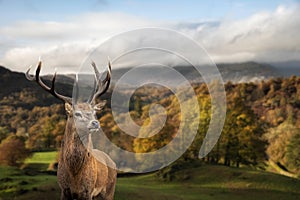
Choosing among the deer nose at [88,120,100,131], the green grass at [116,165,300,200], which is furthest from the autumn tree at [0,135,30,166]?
the deer nose at [88,120,100,131]

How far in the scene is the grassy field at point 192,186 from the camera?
77.2ft

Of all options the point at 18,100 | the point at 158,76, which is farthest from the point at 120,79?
the point at 18,100

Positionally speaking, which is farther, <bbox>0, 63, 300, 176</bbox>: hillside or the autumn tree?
the autumn tree

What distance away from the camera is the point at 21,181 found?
25656mm

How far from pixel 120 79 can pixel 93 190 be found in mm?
3468

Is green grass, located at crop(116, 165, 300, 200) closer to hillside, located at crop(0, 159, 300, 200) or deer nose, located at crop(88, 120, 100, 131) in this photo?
hillside, located at crop(0, 159, 300, 200)

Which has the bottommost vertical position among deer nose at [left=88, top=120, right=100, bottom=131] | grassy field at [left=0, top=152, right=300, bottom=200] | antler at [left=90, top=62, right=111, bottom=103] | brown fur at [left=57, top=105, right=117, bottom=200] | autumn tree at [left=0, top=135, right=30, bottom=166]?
grassy field at [left=0, top=152, right=300, bottom=200]

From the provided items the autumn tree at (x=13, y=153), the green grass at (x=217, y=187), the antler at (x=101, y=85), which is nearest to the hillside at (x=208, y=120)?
the green grass at (x=217, y=187)

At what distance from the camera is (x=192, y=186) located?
3009cm

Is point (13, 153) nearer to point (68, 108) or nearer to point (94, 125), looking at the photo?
point (68, 108)

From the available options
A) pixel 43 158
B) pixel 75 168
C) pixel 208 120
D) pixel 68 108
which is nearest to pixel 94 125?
pixel 68 108

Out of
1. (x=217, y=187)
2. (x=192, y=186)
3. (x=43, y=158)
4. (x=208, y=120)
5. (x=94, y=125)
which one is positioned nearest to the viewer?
(x=94, y=125)

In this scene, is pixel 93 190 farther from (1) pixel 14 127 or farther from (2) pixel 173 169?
(1) pixel 14 127

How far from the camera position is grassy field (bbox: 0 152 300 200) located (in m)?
23.5
